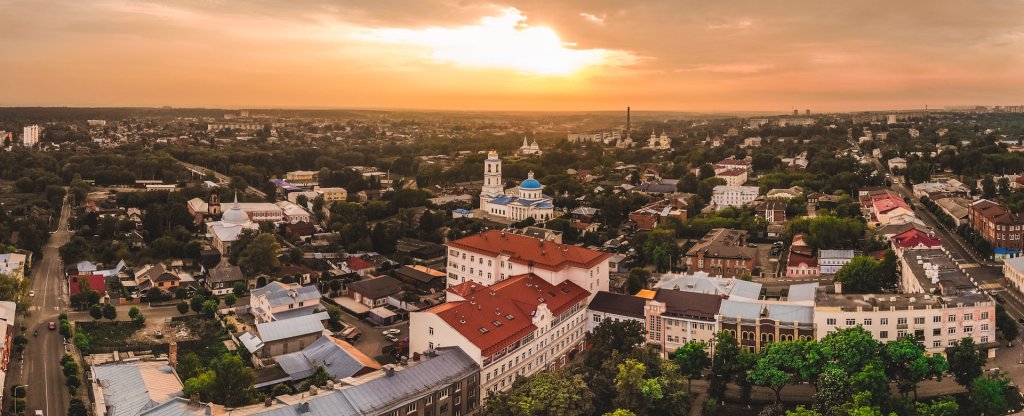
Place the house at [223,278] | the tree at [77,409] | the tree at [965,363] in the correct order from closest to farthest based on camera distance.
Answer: the tree at [77,409], the tree at [965,363], the house at [223,278]

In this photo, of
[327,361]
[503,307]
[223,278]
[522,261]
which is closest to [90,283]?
[223,278]

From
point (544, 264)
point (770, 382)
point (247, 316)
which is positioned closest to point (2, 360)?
point (247, 316)

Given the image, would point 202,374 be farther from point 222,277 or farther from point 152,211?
point 152,211

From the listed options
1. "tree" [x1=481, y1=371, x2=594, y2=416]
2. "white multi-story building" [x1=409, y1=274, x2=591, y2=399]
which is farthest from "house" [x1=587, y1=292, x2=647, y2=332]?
"tree" [x1=481, y1=371, x2=594, y2=416]

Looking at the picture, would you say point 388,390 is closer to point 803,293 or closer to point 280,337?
point 280,337

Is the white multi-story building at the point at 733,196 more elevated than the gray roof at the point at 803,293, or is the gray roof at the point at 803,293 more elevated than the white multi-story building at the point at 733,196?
the white multi-story building at the point at 733,196

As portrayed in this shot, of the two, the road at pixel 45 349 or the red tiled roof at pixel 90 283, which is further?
the red tiled roof at pixel 90 283

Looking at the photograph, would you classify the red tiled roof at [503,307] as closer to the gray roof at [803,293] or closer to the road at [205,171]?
the gray roof at [803,293]

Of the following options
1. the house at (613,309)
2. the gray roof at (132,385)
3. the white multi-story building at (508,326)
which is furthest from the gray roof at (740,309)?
the gray roof at (132,385)
